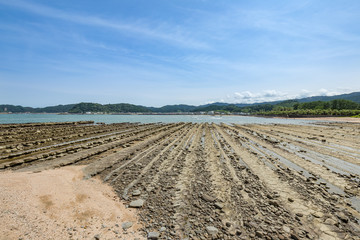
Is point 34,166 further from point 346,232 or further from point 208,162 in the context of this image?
point 346,232

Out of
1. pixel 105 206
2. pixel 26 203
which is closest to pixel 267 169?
pixel 105 206

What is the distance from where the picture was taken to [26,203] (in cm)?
611

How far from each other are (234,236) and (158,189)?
3963 millimetres

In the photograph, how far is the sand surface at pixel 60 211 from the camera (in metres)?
4.93

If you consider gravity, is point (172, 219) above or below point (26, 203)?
below

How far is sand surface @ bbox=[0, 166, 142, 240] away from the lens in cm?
493

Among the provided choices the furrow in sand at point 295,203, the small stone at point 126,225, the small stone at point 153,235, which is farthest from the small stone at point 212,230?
the furrow in sand at point 295,203

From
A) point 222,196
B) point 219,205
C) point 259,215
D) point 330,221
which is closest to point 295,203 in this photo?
point 330,221

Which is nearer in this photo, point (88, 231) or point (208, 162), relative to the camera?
point (88, 231)

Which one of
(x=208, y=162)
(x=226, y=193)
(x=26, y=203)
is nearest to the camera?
(x=26, y=203)

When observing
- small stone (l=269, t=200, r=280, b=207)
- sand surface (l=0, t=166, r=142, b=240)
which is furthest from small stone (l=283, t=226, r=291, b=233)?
sand surface (l=0, t=166, r=142, b=240)

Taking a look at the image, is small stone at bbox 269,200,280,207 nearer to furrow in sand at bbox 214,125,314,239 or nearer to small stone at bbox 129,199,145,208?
furrow in sand at bbox 214,125,314,239

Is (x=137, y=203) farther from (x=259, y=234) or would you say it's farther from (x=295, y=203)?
(x=295, y=203)

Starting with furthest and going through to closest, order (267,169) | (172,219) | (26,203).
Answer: (267,169) → (26,203) → (172,219)
